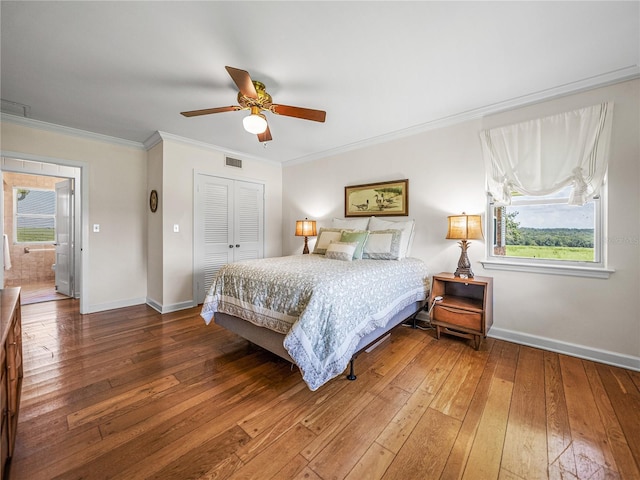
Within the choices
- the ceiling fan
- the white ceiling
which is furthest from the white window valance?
the ceiling fan

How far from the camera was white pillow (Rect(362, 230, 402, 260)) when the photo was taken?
3027mm

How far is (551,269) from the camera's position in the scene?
252 centimetres

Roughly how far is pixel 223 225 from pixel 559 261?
4292mm

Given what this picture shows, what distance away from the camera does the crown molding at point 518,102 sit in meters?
2.19

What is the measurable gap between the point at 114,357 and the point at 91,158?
9.22ft

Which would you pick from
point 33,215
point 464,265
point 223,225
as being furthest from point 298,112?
point 33,215

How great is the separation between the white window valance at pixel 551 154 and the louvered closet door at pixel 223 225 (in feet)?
11.6

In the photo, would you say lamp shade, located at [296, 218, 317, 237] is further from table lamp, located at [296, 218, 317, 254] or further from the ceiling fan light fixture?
the ceiling fan light fixture

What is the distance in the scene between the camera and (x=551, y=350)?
2.51 m

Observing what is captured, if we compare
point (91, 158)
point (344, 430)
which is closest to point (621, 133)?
point (344, 430)

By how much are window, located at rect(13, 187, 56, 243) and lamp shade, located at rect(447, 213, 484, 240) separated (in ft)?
25.5

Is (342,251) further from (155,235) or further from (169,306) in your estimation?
(155,235)

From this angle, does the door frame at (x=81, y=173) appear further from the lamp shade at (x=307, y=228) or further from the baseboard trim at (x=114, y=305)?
the lamp shade at (x=307, y=228)

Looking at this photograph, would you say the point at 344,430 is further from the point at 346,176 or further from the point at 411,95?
the point at 346,176
